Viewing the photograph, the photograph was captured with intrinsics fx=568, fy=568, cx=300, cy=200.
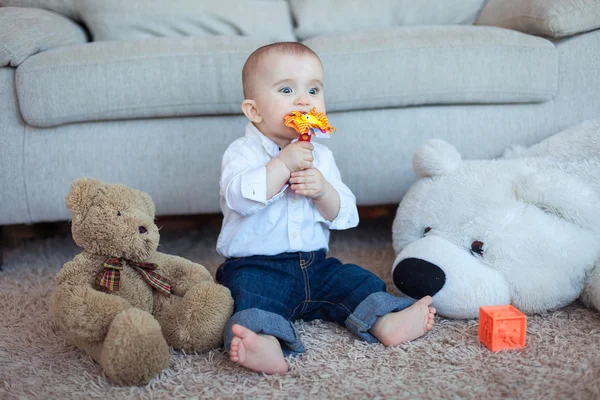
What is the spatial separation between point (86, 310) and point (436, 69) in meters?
1.00

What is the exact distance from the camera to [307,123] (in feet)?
3.34

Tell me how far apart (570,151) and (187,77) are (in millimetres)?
898

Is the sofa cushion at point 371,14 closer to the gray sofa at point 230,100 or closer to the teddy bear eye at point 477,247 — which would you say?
the gray sofa at point 230,100

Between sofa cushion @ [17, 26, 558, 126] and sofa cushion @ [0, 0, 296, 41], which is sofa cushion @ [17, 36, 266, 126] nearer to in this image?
sofa cushion @ [17, 26, 558, 126]

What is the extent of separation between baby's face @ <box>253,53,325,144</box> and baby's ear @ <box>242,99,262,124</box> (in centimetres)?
1

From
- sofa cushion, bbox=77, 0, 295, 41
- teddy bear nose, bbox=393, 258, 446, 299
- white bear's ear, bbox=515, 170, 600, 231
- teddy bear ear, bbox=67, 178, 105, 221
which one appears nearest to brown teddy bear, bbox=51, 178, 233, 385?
teddy bear ear, bbox=67, 178, 105, 221

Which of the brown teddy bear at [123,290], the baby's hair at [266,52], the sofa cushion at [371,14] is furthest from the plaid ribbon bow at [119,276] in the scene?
the sofa cushion at [371,14]

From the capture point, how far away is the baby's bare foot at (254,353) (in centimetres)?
86

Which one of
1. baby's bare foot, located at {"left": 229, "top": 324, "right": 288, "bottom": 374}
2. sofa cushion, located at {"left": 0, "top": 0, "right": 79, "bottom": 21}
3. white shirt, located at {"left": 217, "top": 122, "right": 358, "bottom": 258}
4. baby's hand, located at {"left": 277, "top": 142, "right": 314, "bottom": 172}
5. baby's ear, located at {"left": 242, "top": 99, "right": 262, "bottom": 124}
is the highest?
sofa cushion, located at {"left": 0, "top": 0, "right": 79, "bottom": 21}

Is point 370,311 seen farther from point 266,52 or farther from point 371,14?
point 371,14

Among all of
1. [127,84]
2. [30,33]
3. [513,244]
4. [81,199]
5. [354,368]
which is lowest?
[354,368]

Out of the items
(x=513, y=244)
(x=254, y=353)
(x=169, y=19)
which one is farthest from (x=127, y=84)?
(x=513, y=244)

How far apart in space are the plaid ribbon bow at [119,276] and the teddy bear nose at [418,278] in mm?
437

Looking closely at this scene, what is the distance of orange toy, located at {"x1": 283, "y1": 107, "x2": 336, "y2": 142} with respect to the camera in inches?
40.1
